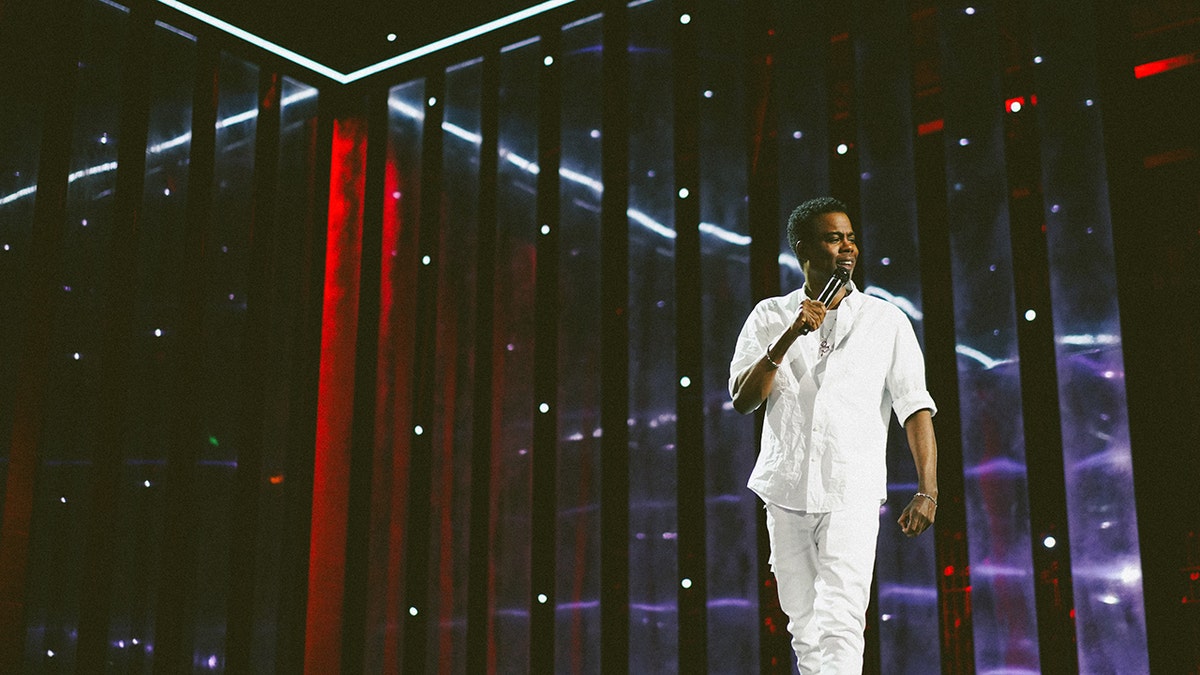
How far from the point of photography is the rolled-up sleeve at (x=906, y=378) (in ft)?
9.11

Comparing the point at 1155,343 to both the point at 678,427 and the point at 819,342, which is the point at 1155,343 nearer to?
the point at 819,342

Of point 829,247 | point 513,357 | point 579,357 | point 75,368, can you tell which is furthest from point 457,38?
point 829,247

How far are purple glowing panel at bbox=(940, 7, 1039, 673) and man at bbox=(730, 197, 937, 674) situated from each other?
2.35 ft

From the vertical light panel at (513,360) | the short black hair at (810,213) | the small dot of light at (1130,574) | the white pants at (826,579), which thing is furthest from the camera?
the vertical light panel at (513,360)

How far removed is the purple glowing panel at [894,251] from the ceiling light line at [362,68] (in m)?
1.46

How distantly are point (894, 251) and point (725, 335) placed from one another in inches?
27.6

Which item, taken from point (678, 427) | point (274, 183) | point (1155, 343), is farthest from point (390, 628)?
point (1155, 343)

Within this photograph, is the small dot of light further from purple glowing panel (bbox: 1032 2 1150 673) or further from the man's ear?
the man's ear

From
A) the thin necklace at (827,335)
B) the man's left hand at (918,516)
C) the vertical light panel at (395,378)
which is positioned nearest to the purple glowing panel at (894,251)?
the thin necklace at (827,335)

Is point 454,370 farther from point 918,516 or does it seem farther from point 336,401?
point 918,516

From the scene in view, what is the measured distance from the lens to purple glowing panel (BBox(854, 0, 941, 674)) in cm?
349

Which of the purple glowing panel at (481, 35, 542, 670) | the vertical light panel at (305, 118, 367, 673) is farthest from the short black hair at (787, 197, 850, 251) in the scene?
the vertical light panel at (305, 118, 367, 673)

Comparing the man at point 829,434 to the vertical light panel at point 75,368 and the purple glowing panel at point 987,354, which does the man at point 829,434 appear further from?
the vertical light panel at point 75,368

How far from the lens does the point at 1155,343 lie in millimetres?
3258
